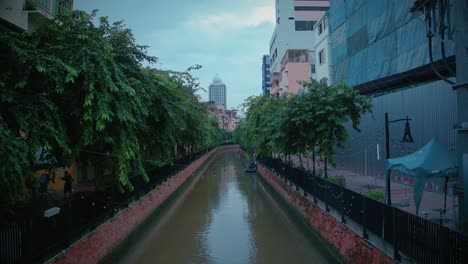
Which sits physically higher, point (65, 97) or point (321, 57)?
point (321, 57)

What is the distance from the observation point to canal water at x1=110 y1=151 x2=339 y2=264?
39.0ft

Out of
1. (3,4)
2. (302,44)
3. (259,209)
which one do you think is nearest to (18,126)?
(3,4)

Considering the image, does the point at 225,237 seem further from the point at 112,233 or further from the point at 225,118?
the point at 225,118

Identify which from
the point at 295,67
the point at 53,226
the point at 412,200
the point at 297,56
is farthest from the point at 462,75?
the point at 297,56

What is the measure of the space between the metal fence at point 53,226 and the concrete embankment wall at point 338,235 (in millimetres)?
7668

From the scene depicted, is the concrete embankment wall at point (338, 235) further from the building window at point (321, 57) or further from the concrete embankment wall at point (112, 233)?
the building window at point (321, 57)

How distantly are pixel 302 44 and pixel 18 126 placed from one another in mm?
58095

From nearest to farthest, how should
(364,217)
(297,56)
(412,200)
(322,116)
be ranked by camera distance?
(364,217) < (412,200) < (322,116) < (297,56)

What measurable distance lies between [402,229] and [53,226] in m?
8.26

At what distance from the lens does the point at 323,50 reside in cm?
3234

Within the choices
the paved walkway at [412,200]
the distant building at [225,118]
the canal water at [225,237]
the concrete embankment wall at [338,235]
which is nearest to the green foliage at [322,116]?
the concrete embankment wall at [338,235]

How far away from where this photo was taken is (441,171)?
9.63 metres

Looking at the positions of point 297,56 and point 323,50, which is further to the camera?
point 297,56

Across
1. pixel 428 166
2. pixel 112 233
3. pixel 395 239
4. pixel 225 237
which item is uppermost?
pixel 428 166
